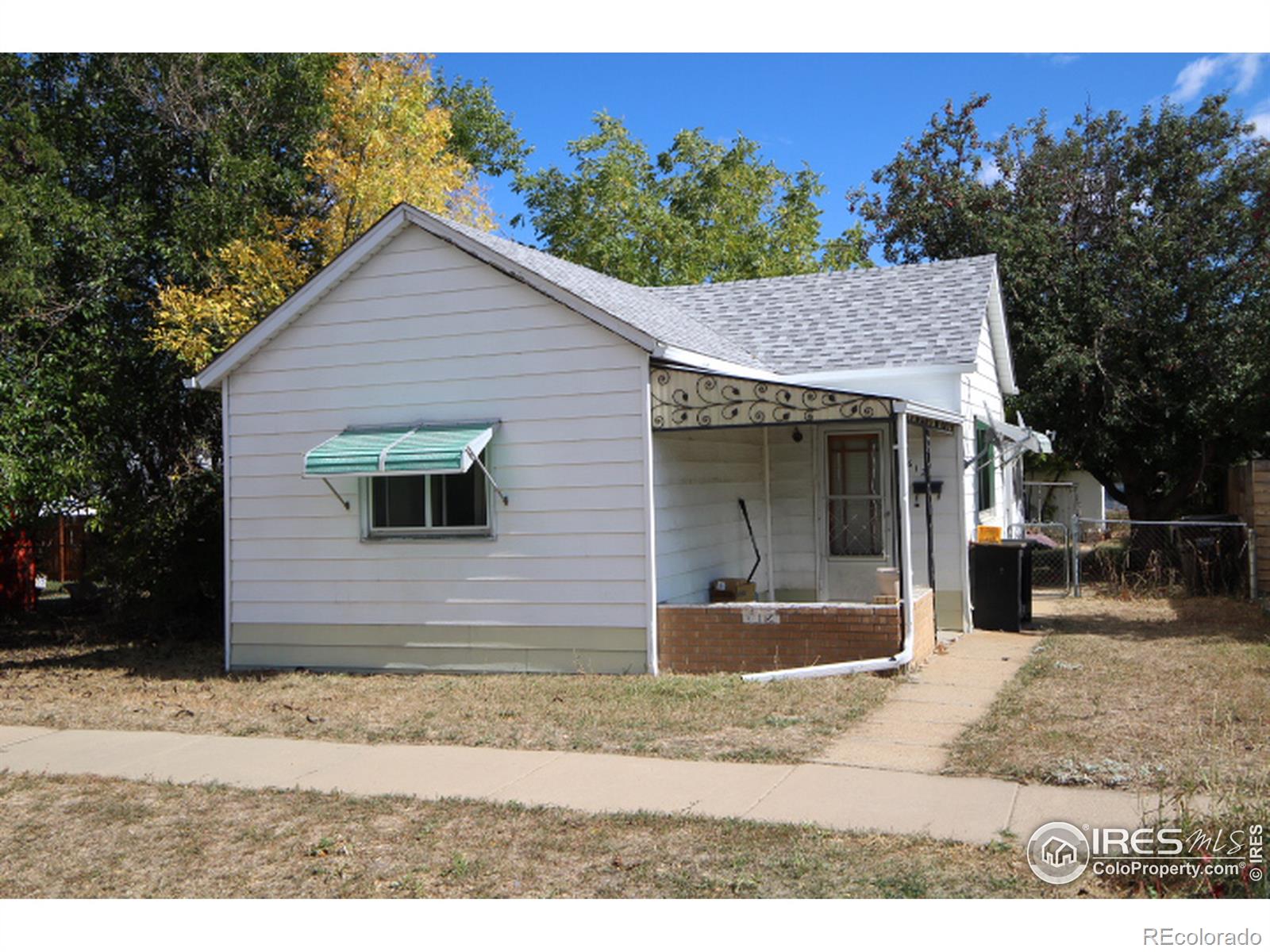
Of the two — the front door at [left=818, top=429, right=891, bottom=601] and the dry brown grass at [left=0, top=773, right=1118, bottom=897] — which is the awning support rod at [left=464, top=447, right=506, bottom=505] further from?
the dry brown grass at [left=0, top=773, right=1118, bottom=897]

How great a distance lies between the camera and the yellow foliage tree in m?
16.2

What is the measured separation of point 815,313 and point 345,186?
26.6 ft

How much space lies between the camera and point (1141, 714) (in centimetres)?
801

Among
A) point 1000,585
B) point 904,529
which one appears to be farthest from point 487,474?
point 1000,585

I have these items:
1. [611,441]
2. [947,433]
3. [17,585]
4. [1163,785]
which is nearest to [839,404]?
[611,441]

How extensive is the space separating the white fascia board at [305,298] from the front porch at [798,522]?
320 centimetres

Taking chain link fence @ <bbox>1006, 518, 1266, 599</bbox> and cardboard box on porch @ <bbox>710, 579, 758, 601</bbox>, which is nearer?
cardboard box on porch @ <bbox>710, 579, 758, 601</bbox>

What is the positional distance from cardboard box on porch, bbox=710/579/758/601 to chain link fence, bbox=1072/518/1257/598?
6.29m

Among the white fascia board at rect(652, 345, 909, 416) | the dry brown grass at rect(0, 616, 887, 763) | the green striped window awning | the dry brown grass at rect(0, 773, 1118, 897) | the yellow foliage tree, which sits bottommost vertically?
the dry brown grass at rect(0, 773, 1118, 897)

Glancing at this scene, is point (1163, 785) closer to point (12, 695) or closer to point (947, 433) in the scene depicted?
point (947, 433)

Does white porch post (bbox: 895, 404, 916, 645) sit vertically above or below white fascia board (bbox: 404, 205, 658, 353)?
below

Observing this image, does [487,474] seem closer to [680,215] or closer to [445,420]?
[445,420]

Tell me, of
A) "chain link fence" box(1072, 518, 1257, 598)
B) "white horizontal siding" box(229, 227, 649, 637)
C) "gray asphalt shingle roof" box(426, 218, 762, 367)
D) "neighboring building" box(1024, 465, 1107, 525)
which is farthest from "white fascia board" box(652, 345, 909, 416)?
"neighboring building" box(1024, 465, 1107, 525)

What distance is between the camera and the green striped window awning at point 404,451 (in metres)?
10.2
